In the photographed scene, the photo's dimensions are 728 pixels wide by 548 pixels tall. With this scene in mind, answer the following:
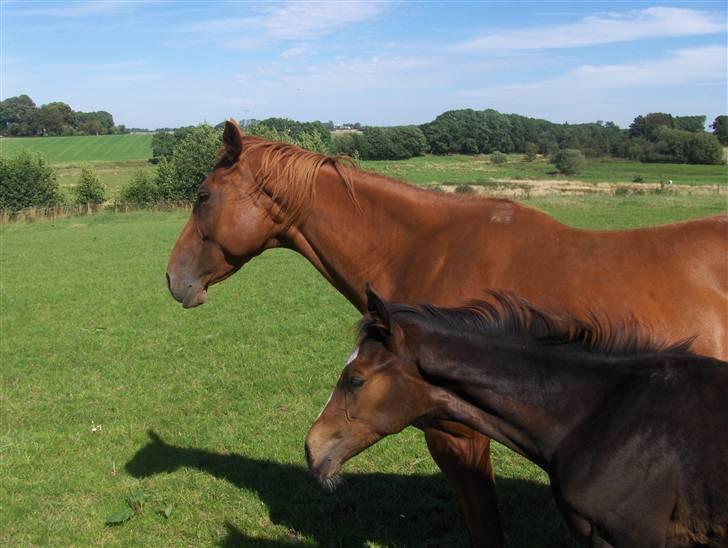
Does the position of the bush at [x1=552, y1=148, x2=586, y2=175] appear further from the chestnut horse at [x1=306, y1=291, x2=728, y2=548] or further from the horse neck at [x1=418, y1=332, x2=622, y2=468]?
the horse neck at [x1=418, y1=332, x2=622, y2=468]

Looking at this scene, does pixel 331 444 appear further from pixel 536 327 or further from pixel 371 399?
pixel 536 327

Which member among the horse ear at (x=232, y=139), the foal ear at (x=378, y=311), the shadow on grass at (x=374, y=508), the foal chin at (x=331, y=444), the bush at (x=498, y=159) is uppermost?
the horse ear at (x=232, y=139)

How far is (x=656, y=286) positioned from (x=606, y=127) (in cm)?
7905

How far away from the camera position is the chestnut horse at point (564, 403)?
2615 millimetres

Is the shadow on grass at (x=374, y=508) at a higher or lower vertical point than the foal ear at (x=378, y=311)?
lower

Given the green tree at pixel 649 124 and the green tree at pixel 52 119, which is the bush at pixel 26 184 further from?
the green tree at pixel 52 119

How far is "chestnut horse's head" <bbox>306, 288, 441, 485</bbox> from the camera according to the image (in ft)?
9.48

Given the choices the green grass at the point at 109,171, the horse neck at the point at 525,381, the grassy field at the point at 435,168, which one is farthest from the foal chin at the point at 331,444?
the green grass at the point at 109,171

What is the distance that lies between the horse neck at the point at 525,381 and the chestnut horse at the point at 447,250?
2.06 ft

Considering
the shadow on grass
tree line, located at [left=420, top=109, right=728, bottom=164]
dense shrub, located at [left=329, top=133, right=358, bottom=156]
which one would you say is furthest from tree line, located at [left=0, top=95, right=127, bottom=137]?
the shadow on grass

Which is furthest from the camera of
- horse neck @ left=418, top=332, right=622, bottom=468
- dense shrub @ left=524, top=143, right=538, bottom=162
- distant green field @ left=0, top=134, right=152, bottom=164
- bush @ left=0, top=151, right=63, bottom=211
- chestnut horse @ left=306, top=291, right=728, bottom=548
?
distant green field @ left=0, top=134, right=152, bottom=164

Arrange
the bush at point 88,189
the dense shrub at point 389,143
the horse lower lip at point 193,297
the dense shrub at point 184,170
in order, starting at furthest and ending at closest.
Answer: the dense shrub at point 389,143, the dense shrub at point 184,170, the bush at point 88,189, the horse lower lip at point 193,297

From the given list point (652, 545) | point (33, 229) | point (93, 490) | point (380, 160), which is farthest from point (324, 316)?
point (380, 160)

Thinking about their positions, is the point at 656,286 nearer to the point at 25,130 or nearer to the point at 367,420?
the point at 367,420
